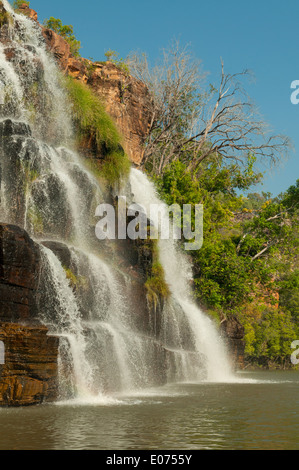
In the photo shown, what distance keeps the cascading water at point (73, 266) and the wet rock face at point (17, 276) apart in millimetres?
1344

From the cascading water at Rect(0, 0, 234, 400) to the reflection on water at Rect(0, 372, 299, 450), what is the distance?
8.02 feet

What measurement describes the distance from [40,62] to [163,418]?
21601 millimetres

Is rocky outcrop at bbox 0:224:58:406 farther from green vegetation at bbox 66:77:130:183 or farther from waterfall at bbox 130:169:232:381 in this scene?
green vegetation at bbox 66:77:130:183

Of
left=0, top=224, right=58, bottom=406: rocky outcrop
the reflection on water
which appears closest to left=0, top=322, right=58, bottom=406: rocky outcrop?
left=0, top=224, right=58, bottom=406: rocky outcrop

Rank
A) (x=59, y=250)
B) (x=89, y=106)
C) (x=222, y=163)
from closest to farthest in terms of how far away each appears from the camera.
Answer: (x=59, y=250) < (x=89, y=106) < (x=222, y=163)

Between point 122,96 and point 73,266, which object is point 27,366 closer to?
point 73,266

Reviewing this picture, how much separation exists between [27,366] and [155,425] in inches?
169

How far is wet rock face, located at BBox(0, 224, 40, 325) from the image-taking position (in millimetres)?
14281

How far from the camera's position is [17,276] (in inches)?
575

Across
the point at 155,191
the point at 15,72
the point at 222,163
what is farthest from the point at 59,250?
the point at 222,163

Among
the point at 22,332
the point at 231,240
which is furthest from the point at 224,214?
the point at 22,332

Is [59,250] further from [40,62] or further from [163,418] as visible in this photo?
[40,62]

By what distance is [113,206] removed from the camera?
85.3 ft

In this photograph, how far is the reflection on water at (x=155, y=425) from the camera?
28.8 ft
